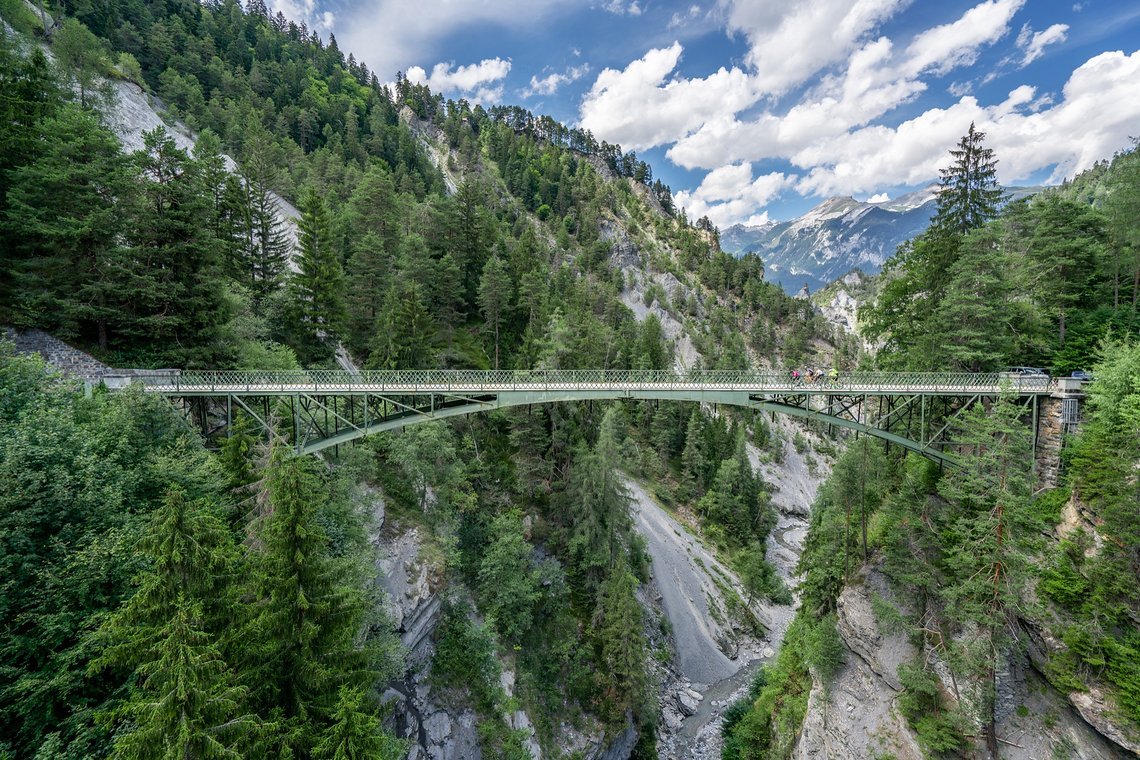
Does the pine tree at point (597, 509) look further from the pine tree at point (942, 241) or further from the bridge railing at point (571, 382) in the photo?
the pine tree at point (942, 241)

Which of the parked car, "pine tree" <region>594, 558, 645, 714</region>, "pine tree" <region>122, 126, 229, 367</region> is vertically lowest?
"pine tree" <region>594, 558, 645, 714</region>

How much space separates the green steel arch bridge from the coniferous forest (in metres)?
1.49

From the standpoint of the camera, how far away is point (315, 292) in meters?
28.8

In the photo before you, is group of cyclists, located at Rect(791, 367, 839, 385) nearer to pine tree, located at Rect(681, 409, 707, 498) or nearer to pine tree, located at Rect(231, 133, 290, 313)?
pine tree, located at Rect(681, 409, 707, 498)

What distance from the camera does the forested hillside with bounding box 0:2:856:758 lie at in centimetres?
853

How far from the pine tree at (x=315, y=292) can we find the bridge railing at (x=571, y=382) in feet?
24.5

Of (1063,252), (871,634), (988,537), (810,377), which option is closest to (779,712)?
(871,634)

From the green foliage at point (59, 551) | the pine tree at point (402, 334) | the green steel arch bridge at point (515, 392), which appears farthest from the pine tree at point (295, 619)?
the pine tree at point (402, 334)

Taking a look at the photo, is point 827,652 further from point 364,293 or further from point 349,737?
point 364,293

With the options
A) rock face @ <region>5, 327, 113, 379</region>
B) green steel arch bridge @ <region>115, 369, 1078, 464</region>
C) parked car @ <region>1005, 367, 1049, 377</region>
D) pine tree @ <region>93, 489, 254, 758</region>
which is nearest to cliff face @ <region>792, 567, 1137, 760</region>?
green steel arch bridge @ <region>115, 369, 1078, 464</region>

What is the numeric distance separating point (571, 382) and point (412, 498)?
32.3 ft

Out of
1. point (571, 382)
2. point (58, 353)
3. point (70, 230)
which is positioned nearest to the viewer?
point (70, 230)

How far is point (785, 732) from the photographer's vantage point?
2458 centimetres

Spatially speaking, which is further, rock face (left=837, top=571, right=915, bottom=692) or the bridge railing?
rock face (left=837, top=571, right=915, bottom=692)
